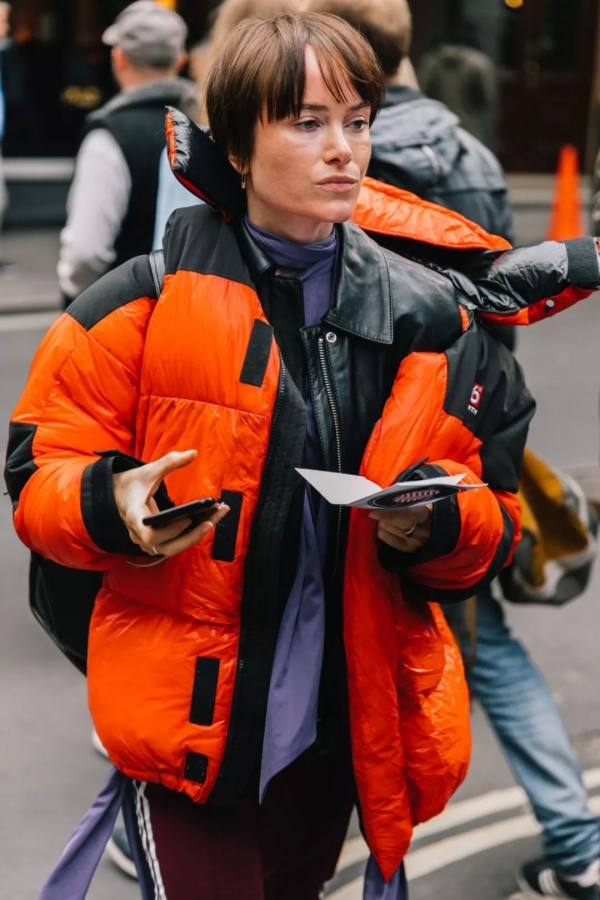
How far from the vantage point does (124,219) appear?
4.08 meters

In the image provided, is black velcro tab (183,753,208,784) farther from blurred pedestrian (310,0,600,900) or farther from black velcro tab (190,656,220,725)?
blurred pedestrian (310,0,600,900)

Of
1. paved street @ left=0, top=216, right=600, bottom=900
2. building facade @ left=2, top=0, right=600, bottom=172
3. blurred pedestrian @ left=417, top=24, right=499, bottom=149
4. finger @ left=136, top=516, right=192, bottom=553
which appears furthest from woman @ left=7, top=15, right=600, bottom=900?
building facade @ left=2, top=0, right=600, bottom=172

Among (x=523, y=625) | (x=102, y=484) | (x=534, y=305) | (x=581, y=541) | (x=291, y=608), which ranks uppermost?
(x=534, y=305)

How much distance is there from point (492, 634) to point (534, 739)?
0.30 m

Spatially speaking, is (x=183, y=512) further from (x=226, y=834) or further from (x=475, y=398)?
(x=226, y=834)

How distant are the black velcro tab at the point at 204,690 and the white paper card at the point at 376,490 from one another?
35cm

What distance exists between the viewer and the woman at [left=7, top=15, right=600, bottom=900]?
2002 millimetres

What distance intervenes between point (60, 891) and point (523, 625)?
300 cm

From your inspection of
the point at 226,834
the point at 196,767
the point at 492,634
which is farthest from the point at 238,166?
the point at 492,634

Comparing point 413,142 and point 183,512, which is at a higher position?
point 413,142

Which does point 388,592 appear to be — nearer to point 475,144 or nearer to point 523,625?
point 475,144

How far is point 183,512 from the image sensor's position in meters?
1.82

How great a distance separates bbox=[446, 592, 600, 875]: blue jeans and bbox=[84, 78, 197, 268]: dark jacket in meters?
1.58

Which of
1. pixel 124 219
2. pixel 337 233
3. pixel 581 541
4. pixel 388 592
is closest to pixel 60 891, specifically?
pixel 388 592
